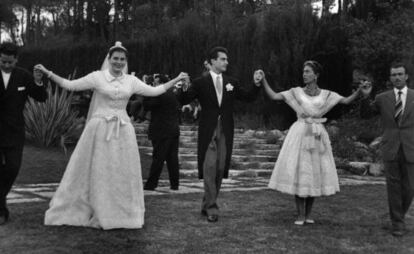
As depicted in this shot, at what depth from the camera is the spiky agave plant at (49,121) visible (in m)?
12.4

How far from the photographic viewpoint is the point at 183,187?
9.48 metres

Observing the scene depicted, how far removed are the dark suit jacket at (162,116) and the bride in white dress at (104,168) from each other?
299 cm

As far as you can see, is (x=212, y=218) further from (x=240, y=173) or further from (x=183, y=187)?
(x=240, y=173)

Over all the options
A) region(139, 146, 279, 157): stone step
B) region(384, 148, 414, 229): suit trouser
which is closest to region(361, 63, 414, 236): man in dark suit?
region(384, 148, 414, 229): suit trouser

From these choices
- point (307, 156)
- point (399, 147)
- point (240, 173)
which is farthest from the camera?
point (240, 173)

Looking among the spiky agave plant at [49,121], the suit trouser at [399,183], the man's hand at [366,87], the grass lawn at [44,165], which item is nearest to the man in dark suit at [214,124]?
the man's hand at [366,87]

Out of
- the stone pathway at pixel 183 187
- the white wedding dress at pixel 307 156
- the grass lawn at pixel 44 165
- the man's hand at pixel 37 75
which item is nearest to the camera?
the man's hand at pixel 37 75

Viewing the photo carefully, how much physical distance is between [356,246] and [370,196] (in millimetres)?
3845

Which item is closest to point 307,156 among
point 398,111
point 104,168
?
point 398,111

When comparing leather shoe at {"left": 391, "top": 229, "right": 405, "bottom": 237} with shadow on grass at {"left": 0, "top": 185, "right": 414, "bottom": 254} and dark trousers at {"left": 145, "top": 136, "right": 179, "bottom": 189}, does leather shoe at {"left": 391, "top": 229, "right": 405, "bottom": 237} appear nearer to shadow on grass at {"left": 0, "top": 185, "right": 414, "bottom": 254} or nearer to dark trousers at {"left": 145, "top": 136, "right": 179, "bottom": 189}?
shadow on grass at {"left": 0, "top": 185, "right": 414, "bottom": 254}

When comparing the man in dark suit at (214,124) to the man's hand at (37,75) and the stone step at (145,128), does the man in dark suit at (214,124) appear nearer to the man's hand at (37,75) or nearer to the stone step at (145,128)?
the man's hand at (37,75)

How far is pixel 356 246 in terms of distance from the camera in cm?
553

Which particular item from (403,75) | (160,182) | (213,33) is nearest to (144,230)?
(403,75)

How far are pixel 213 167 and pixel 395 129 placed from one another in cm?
202
